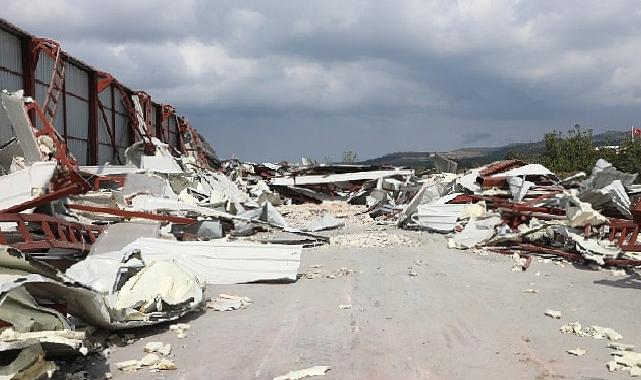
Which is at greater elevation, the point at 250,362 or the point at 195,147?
the point at 195,147

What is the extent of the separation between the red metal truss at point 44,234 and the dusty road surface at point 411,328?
89.6 inches

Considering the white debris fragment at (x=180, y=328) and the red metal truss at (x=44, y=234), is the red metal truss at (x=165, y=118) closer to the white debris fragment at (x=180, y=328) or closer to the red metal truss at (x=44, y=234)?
the red metal truss at (x=44, y=234)

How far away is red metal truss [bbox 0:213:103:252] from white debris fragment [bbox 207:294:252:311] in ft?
8.19

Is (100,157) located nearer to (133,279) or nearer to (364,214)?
(364,214)

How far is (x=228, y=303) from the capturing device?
6.87 metres

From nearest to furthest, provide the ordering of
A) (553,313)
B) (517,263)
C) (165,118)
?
(553,313)
(517,263)
(165,118)

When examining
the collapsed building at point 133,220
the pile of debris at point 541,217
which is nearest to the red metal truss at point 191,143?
the collapsed building at point 133,220

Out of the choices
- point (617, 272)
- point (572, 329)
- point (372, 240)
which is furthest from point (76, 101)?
point (572, 329)

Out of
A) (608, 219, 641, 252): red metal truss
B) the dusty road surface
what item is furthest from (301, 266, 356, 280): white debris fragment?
(608, 219, 641, 252): red metal truss

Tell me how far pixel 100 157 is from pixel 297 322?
16535mm

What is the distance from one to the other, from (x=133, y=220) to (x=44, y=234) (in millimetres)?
2193

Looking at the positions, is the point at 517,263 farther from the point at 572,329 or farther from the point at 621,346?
the point at 621,346

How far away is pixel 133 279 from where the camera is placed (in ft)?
20.5

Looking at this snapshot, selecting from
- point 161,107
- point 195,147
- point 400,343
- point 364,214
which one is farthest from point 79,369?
point 195,147
